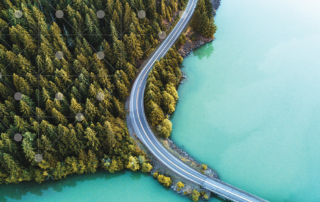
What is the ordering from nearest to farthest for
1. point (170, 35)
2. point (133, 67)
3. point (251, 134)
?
point (251, 134), point (133, 67), point (170, 35)

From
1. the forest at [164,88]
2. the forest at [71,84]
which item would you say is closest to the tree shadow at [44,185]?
the forest at [71,84]

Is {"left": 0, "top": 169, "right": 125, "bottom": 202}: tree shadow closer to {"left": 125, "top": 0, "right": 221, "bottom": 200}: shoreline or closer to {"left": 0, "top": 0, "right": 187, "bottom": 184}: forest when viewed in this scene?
{"left": 0, "top": 0, "right": 187, "bottom": 184}: forest

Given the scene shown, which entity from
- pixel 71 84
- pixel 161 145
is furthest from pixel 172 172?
pixel 71 84

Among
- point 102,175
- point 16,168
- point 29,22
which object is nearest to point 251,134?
point 102,175

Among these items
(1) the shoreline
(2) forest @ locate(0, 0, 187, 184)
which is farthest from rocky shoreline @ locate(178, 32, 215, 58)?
(1) the shoreline

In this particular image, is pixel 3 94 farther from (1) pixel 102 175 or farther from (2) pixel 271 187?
(2) pixel 271 187

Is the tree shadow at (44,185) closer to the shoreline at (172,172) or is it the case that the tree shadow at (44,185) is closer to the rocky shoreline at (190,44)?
the shoreline at (172,172)
